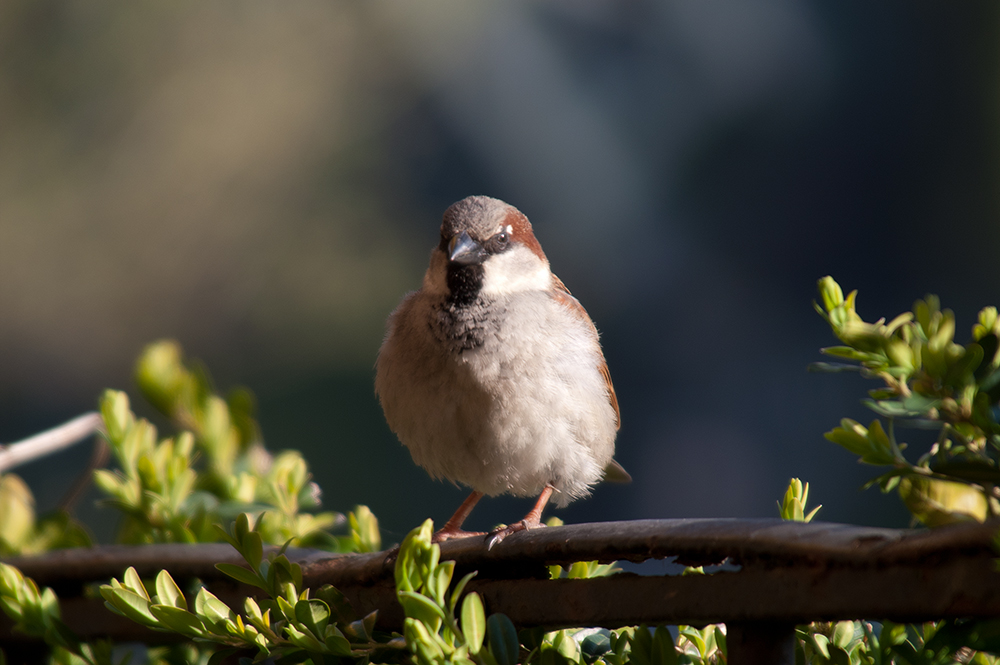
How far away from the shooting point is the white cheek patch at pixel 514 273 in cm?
82

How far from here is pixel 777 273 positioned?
186 centimetres

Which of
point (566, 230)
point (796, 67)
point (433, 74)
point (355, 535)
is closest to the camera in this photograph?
point (355, 535)

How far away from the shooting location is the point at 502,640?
1.26 ft

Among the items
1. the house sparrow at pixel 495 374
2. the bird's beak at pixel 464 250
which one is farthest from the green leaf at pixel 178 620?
the bird's beak at pixel 464 250

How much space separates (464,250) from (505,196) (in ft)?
3.92

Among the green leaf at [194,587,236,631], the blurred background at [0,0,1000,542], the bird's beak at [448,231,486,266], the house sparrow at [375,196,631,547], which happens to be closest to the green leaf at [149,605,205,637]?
the green leaf at [194,587,236,631]

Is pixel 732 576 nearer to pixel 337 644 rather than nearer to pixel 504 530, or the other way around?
pixel 337 644

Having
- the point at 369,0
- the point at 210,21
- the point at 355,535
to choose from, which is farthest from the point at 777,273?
the point at 210,21

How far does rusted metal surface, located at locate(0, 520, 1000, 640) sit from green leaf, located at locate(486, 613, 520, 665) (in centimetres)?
3

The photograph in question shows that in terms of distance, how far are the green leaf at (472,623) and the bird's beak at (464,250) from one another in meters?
0.46

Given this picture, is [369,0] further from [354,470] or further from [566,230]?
[354,470]

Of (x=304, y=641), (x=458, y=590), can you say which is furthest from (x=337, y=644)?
(x=458, y=590)

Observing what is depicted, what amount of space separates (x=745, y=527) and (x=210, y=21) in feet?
7.31

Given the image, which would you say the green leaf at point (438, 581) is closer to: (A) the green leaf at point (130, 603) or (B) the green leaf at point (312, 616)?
(B) the green leaf at point (312, 616)
